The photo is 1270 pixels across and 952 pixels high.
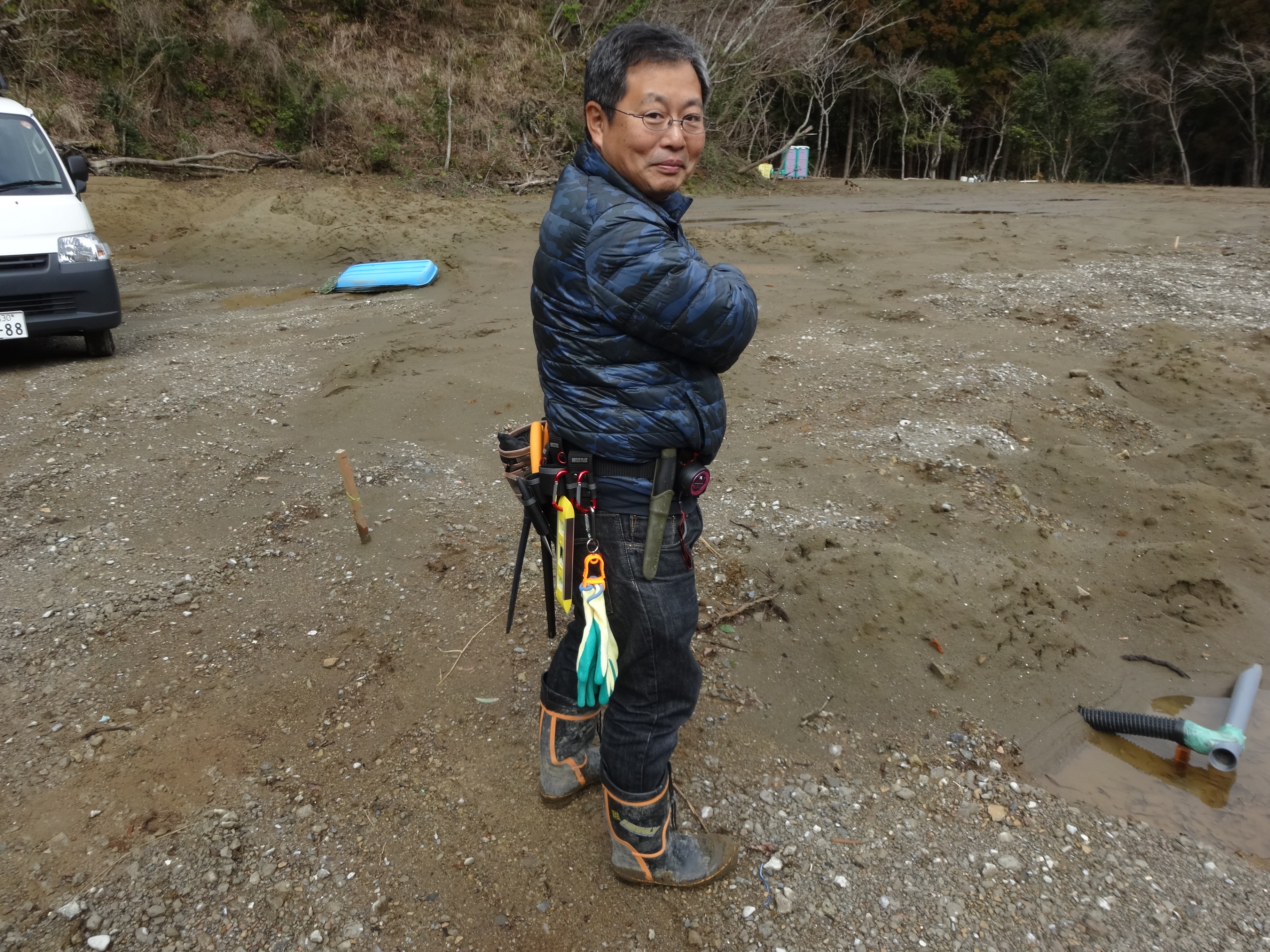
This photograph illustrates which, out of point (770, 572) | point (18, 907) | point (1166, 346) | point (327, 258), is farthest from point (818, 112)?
point (18, 907)

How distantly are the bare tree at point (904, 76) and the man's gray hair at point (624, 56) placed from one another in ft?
81.9

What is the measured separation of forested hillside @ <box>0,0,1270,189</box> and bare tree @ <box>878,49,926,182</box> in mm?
95

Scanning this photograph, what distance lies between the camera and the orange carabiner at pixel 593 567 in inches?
70.4

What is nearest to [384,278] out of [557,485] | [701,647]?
[701,647]

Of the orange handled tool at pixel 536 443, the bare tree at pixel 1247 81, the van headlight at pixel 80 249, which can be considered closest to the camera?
the orange handled tool at pixel 536 443

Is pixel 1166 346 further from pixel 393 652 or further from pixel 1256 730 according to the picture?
pixel 393 652

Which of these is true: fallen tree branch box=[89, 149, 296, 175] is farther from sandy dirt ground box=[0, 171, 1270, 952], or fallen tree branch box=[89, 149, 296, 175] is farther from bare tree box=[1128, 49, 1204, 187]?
bare tree box=[1128, 49, 1204, 187]

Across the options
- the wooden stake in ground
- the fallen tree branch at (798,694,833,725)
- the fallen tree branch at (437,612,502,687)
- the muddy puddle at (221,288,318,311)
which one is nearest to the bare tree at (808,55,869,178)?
the muddy puddle at (221,288,318,311)

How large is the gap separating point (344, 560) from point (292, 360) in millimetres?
3269

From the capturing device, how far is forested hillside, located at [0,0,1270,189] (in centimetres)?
1352

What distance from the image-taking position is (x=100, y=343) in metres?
6.30

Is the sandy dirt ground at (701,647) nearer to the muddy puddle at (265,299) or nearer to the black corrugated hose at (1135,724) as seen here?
the black corrugated hose at (1135,724)

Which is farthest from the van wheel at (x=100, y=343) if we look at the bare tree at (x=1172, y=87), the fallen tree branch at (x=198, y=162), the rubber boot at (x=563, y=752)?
the bare tree at (x=1172, y=87)

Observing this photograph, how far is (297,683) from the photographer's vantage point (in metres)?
2.80
